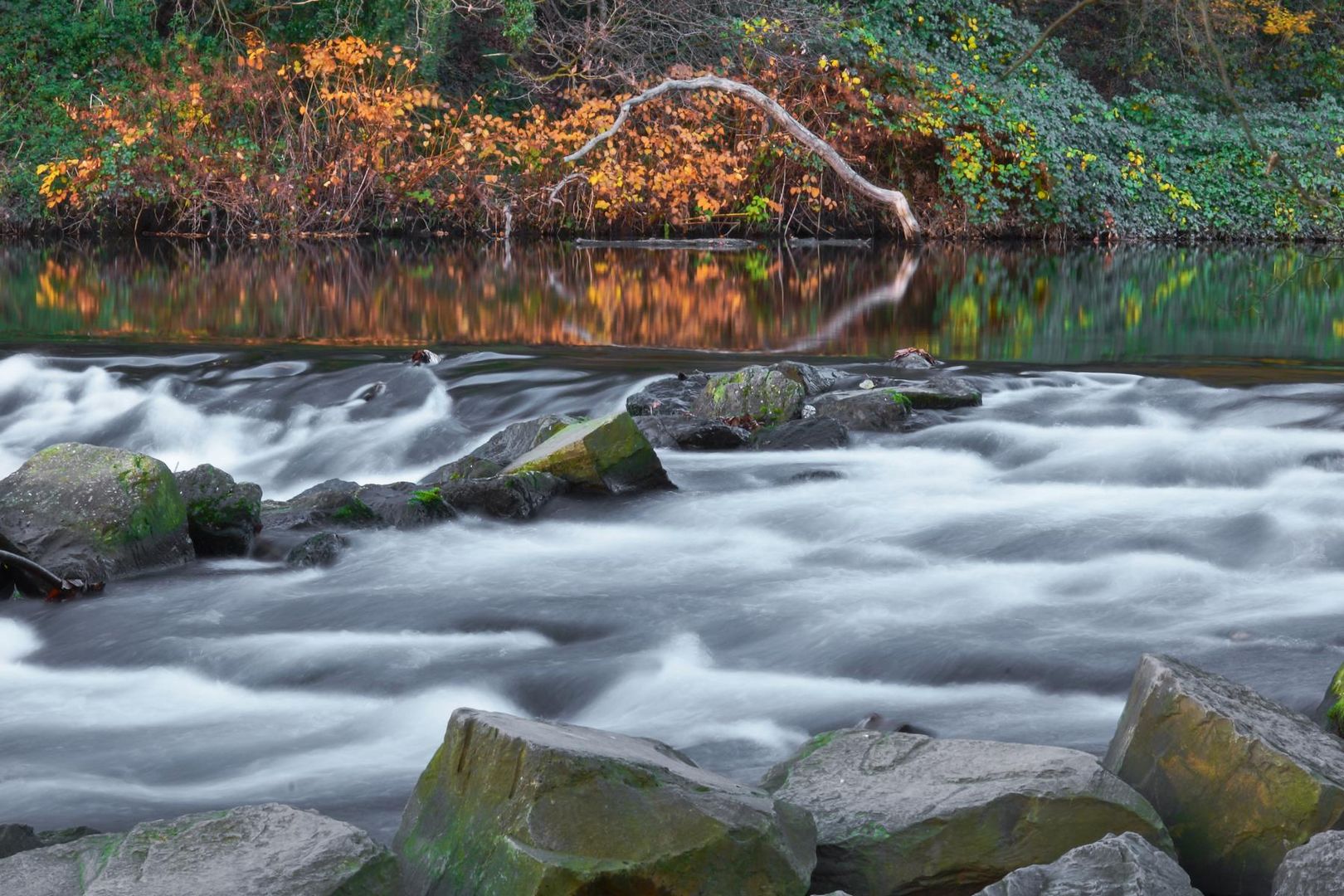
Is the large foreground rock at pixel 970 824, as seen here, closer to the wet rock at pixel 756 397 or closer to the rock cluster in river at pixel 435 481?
the rock cluster in river at pixel 435 481

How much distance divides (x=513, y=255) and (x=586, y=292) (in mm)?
4720

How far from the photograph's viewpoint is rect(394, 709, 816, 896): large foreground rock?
9.46 ft

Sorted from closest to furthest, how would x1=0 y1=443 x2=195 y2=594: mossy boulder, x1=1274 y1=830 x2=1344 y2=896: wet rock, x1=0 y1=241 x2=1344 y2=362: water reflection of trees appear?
x1=1274 y1=830 x2=1344 y2=896: wet rock < x1=0 y1=443 x2=195 y2=594: mossy boulder < x1=0 y1=241 x2=1344 y2=362: water reflection of trees

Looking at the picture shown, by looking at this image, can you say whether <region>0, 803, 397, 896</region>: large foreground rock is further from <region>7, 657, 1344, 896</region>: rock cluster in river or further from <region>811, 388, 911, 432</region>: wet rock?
<region>811, 388, 911, 432</region>: wet rock

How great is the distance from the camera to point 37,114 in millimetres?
21781

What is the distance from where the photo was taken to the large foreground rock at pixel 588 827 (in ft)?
9.46

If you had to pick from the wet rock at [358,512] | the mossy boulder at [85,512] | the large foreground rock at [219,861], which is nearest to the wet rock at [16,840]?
the large foreground rock at [219,861]

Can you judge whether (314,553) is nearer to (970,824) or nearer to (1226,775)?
(970,824)

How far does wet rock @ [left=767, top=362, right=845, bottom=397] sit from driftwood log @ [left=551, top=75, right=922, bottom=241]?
10.4m

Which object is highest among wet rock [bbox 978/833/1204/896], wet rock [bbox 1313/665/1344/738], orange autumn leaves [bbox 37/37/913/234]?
orange autumn leaves [bbox 37/37/913/234]

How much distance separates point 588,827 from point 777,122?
1838cm

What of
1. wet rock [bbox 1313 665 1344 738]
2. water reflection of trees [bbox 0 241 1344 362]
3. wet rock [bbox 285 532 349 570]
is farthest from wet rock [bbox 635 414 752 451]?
wet rock [bbox 1313 665 1344 738]

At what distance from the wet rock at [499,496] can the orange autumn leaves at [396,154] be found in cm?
1386

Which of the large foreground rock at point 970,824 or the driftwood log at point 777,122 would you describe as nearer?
the large foreground rock at point 970,824
